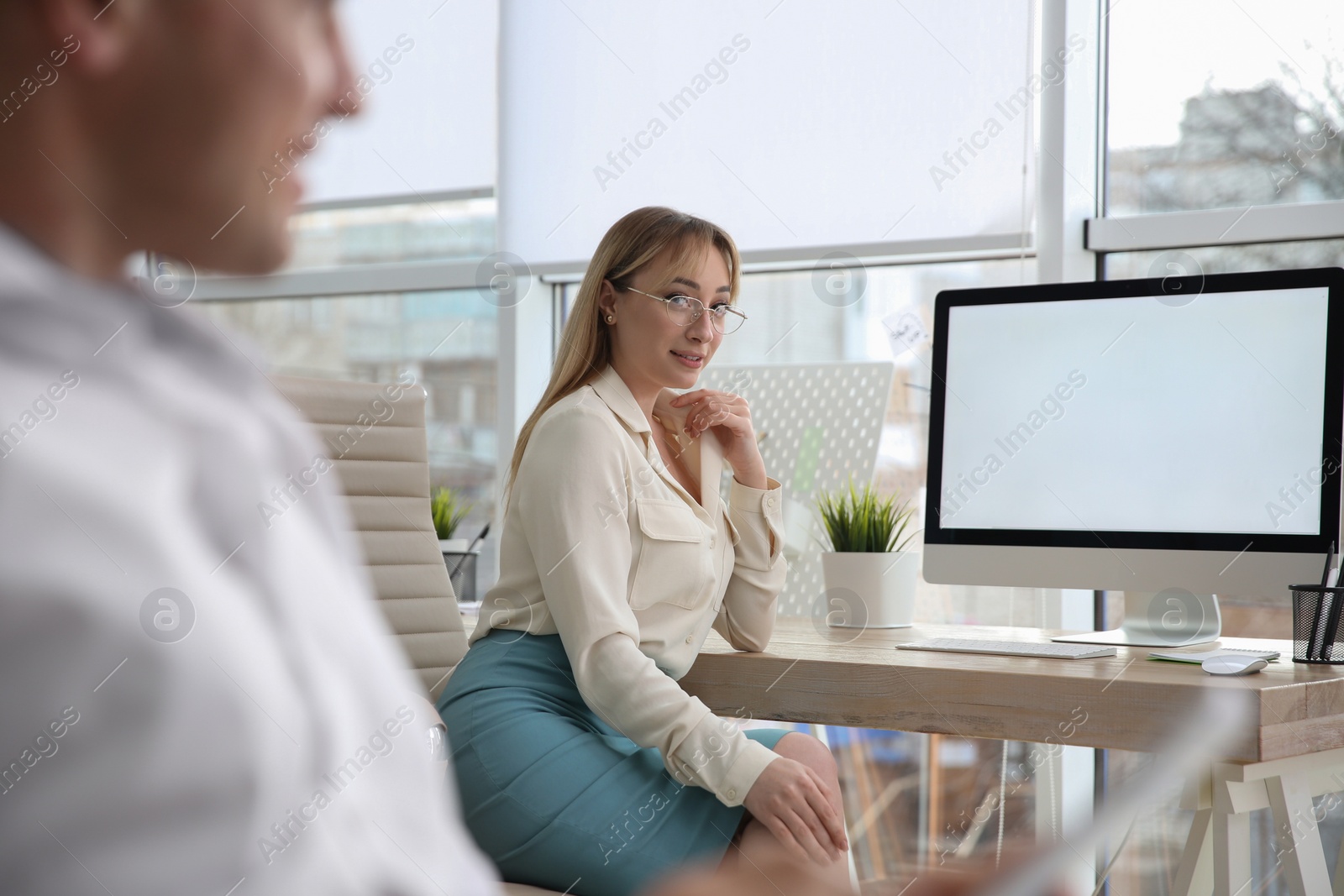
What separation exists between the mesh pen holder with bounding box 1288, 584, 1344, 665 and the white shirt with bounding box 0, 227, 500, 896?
1.59 metres

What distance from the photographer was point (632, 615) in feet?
5.07

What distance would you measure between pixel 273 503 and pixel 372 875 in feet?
0.32

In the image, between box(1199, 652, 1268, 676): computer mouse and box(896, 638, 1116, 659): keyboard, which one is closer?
box(1199, 652, 1268, 676): computer mouse

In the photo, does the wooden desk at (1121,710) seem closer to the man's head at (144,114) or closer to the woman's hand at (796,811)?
the woman's hand at (796,811)

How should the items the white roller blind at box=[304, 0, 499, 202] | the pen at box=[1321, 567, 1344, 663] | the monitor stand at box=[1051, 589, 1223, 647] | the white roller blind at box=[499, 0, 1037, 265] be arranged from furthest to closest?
1. the white roller blind at box=[304, 0, 499, 202]
2. the white roller blind at box=[499, 0, 1037, 265]
3. the monitor stand at box=[1051, 589, 1223, 647]
4. the pen at box=[1321, 567, 1344, 663]

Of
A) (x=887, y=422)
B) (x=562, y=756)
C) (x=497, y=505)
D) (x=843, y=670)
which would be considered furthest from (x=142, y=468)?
(x=497, y=505)

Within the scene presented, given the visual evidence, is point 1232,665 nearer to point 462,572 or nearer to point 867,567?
point 867,567

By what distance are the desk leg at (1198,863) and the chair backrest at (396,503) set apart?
117cm

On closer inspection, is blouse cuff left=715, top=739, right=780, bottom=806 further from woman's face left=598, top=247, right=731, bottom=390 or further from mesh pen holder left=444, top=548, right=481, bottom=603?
mesh pen holder left=444, top=548, right=481, bottom=603

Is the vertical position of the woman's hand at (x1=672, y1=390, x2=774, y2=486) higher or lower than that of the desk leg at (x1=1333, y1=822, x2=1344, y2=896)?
higher

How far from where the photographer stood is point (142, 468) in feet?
0.87

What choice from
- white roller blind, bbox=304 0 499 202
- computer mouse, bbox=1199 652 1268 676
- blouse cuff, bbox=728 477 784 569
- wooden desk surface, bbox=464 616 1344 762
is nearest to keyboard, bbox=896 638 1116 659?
wooden desk surface, bbox=464 616 1344 762

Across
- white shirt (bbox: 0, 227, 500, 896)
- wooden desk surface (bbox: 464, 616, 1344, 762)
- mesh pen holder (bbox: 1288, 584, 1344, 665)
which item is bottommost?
wooden desk surface (bbox: 464, 616, 1344, 762)

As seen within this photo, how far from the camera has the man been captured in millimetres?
240
